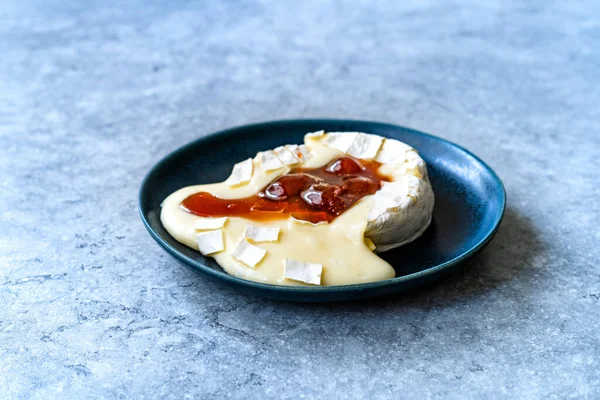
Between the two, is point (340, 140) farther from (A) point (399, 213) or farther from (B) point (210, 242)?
(B) point (210, 242)

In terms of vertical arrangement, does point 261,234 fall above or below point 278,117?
above

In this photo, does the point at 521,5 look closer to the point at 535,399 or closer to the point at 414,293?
the point at 414,293

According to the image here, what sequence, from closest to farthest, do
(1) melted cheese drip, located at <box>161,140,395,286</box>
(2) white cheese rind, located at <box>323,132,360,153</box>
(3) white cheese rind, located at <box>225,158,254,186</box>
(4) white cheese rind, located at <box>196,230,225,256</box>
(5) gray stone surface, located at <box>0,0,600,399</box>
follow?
1. (5) gray stone surface, located at <box>0,0,600,399</box>
2. (1) melted cheese drip, located at <box>161,140,395,286</box>
3. (4) white cheese rind, located at <box>196,230,225,256</box>
4. (3) white cheese rind, located at <box>225,158,254,186</box>
5. (2) white cheese rind, located at <box>323,132,360,153</box>

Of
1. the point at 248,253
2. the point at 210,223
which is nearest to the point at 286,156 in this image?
the point at 210,223

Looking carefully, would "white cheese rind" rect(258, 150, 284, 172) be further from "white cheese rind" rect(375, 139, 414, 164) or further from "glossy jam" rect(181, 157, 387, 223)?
"white cheese rind" rect(375, 139, 414, 164)

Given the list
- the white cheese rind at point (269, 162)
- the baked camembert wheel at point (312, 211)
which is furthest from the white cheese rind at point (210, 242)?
the white cheese rind at point (269, 162)

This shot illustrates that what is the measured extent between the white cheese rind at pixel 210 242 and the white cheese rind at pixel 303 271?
0.74ft

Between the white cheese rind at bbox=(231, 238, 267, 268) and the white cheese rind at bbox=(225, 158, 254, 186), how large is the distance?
383 mm

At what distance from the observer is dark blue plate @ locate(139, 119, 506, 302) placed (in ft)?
6.21

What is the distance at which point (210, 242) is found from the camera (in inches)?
82.2

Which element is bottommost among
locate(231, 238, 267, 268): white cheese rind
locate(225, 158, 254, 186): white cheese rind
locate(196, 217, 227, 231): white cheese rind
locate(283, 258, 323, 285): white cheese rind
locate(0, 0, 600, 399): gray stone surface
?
locate(0, 0, 600, 399): gray stone surface

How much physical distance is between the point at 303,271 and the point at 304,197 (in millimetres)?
359

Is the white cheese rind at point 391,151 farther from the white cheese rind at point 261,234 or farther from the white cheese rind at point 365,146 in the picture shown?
the white cheese rind at point 261,234

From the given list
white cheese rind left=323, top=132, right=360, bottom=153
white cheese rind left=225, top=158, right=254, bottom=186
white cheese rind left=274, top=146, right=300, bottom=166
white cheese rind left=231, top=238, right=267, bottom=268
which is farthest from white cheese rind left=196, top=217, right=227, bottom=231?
white cheese rind left=323, top=132, right=360, bottom=153
